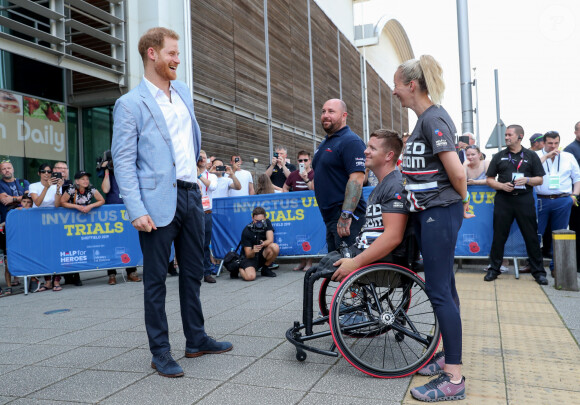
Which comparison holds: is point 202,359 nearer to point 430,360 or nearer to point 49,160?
point 430,360

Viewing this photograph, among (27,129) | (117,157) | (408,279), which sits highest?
(27,129)

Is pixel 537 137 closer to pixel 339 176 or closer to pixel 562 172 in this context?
pixel 562 172

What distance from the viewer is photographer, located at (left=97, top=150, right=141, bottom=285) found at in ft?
26.0

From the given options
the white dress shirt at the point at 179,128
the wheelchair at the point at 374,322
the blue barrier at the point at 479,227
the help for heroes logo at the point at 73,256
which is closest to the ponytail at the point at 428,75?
the wheelchair at the point at 374,322

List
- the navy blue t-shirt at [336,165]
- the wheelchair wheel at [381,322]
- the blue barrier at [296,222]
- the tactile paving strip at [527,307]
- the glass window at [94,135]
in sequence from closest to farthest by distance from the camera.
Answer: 1. the wheelchair wheel at [381,322]
2. the navy blue t-shirt at [336,165]
3. the tactile paving strip at [527,307]
4. the blue barrier at [296,222]
5. the glass window at [94,135]

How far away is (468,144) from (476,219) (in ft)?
5.18

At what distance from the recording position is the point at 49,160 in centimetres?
1173

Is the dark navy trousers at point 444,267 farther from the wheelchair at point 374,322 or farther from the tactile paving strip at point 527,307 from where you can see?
the tactile paving strip at point 527,307

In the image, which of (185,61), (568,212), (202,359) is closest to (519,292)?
(568,212)

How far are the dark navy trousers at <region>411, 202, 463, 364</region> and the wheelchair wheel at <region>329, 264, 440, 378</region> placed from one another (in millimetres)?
230

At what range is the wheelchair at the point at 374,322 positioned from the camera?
3090mm

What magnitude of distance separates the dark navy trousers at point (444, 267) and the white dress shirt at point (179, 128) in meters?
1.66

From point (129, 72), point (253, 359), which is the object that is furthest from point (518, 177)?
point (129, 72)

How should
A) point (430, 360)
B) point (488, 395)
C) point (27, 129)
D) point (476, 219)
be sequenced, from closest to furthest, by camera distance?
1. point (488, 395)
2. point (430, 360)
3. point (476, 219)
4. point (27, 129)
